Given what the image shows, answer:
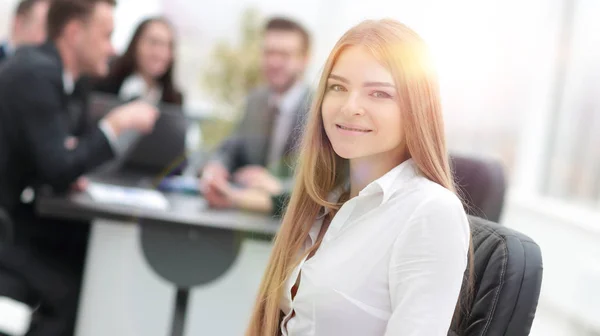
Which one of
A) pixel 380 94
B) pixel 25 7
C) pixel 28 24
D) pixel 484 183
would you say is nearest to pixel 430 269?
pixel 380 94

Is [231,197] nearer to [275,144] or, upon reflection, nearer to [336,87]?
[275,144]

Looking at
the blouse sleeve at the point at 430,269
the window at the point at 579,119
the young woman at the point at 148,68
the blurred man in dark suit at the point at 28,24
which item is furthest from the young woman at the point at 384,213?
the window at the point at 579,119

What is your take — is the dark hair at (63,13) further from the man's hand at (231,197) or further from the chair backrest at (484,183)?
the chair backrest at (484,183)

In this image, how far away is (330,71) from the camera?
1.11m

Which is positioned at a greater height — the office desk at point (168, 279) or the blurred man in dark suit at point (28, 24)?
the blurred man in dark suit at point (28, 24)

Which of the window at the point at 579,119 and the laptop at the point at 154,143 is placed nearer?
the laptop at the point at 154,143

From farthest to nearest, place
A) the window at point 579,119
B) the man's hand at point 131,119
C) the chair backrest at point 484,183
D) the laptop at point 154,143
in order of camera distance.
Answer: the window at point 579,119 < the laptop at point 154,143 < the man's hand at point 131,119 < the chair backrest at point 484,183

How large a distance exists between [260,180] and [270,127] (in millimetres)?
704

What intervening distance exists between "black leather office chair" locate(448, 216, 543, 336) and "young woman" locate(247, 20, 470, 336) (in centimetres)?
10

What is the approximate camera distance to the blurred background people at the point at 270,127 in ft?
9.23

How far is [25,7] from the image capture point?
4121mm

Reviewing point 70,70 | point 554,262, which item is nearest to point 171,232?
point 70,70

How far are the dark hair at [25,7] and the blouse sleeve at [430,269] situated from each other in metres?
3.67

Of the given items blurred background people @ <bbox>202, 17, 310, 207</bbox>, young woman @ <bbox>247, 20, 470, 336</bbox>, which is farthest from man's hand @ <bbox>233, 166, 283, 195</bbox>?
young woman @ <bbox>247, 20, 470, 336</bbox>
